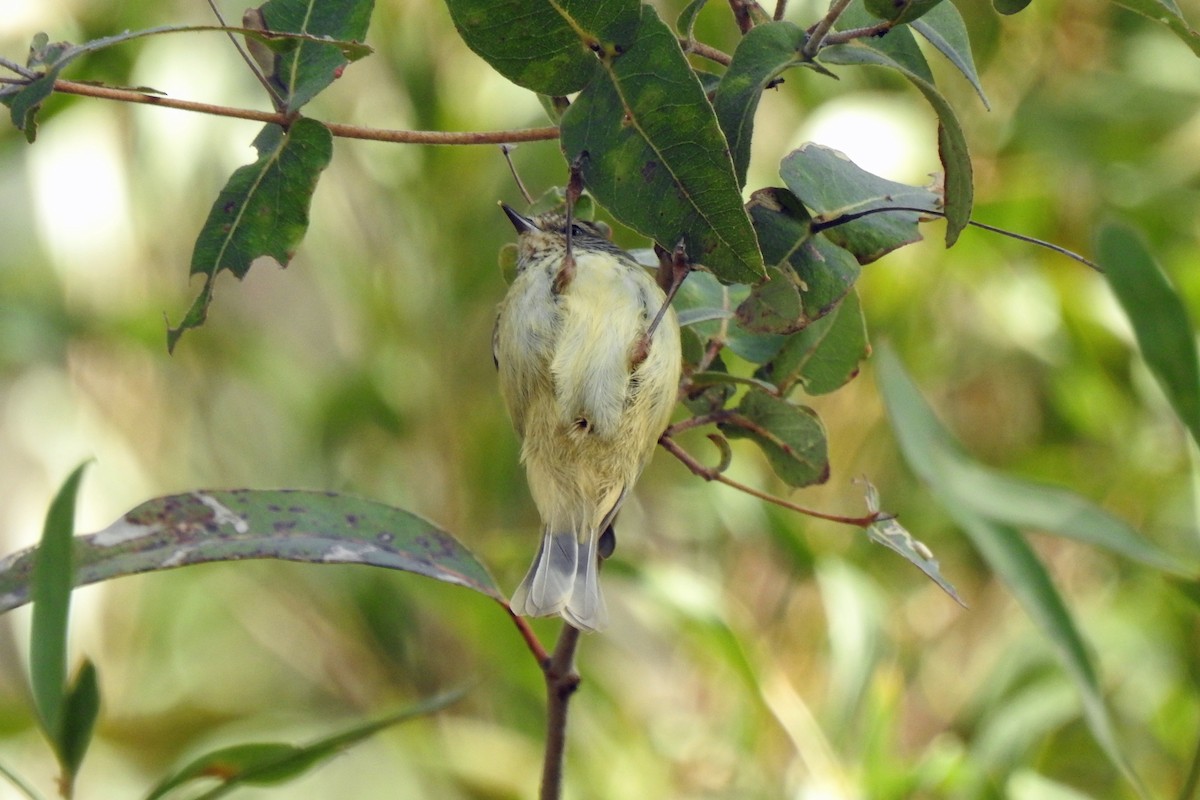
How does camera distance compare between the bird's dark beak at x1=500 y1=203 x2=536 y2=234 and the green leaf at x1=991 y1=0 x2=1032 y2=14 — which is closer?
the green leaf at x1=991 y1=0 x2=1032 y2=14

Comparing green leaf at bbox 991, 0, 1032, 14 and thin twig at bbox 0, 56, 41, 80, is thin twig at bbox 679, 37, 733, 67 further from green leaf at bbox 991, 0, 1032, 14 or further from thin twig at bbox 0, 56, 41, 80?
thin twig at bbox 0, 56, 41, 80

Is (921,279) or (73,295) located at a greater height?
(921,279)

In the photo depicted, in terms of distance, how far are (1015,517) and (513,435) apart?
48.1 inches

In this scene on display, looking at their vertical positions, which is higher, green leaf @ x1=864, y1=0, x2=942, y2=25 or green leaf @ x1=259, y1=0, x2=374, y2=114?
green leaf @ x1=864, y1=0, x2=942, y2=25

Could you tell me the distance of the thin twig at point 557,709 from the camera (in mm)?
890

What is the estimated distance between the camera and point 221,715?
2447 mm

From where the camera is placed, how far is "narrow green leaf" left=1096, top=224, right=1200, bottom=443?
1.08 metres

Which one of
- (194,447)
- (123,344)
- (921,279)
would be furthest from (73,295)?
(921,279)

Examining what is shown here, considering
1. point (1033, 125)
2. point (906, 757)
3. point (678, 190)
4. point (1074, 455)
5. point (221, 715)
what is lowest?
Answer: point (221, 715)

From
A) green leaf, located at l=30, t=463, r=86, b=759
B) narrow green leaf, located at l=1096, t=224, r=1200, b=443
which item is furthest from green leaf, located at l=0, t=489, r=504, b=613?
narrow green leaf, located at l=1096, t=224, r=1200, b=443

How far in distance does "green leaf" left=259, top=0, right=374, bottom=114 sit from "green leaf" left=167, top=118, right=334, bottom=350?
0.04m

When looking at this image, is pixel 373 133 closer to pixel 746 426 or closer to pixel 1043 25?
pixel 746 426

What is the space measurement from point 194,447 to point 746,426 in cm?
197

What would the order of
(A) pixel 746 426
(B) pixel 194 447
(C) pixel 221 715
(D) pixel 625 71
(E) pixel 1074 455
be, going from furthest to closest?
(B) pixel 194 447 < (C) pixel 221 715 < (E) pixel 1074 455 < (A) pixel 746 426 < (D) pixel 625 71
